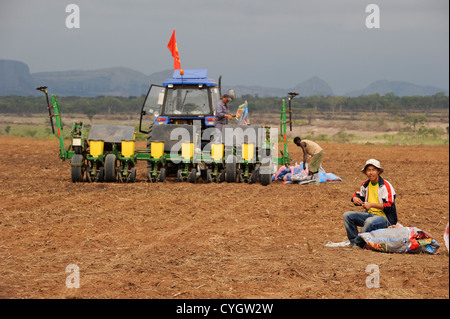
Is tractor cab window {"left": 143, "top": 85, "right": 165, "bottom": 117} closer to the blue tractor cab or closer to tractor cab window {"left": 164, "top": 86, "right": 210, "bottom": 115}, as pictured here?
the blue tractor cab

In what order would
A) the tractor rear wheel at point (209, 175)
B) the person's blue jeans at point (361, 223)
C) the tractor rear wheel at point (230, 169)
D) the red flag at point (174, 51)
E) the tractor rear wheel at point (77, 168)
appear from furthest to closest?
the red flag at point (174, 51)
the tractor rear wheel at point (209, 175)
the tractor rear wheel at point (230, 169)
the tractor rear wheel at point (77, 168)
the person's blue jeans at point (361, 223)

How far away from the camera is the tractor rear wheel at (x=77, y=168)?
1442 cm

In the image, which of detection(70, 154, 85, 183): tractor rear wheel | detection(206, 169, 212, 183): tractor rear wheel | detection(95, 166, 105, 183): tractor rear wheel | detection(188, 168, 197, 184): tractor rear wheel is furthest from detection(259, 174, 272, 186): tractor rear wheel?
detection(70, 154, 85, 183): tractor rear wheel

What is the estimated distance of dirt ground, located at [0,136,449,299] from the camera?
22.2 feet

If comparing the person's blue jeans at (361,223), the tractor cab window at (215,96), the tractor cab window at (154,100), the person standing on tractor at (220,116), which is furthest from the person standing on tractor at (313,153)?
the person's blue jeans at (361,223)

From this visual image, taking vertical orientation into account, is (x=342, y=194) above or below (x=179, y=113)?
below

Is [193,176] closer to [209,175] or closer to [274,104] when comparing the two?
[209,175]

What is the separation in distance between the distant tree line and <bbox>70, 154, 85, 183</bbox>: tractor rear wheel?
43102mm

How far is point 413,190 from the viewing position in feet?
47.5

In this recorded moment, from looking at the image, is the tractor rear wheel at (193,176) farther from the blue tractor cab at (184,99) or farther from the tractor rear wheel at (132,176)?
the blue tractor cab at (184,99)

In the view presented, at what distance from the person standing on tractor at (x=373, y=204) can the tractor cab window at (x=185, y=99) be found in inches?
329

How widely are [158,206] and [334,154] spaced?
1386 centimetres
